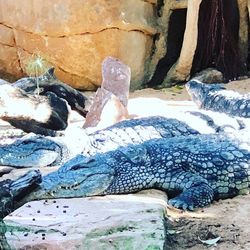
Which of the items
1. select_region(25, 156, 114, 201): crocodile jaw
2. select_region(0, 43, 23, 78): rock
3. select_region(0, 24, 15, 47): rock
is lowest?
select_region(0, 43, 23, 78): rock

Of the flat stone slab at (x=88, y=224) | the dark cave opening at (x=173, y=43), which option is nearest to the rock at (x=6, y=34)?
the dark cave opening at (x=173, y=43)

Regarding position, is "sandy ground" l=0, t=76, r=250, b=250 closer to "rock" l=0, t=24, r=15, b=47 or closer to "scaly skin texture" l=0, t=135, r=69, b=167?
"scaly skin texture" l=0, t=135, r=69, b=167

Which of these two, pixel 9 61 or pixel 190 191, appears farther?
pixel 9 61

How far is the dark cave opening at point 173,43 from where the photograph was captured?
30.9ft

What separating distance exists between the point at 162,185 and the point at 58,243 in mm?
1262

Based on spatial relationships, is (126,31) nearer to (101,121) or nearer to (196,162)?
(101,121)

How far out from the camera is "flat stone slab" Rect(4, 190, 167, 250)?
2.79 meters

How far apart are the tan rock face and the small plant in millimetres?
126

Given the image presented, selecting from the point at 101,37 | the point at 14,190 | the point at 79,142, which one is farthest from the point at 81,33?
the point at 14,190

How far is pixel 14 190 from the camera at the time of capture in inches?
101

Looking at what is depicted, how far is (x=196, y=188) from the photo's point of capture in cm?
379

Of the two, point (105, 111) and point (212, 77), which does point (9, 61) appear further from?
point (105, 111)

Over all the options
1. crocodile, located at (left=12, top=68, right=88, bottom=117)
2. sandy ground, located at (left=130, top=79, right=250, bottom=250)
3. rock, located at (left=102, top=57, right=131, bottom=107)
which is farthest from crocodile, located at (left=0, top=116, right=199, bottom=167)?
crocodile, located at (left=12, top=68, right=88, bottom=117)

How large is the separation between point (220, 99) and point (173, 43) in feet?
11.7
